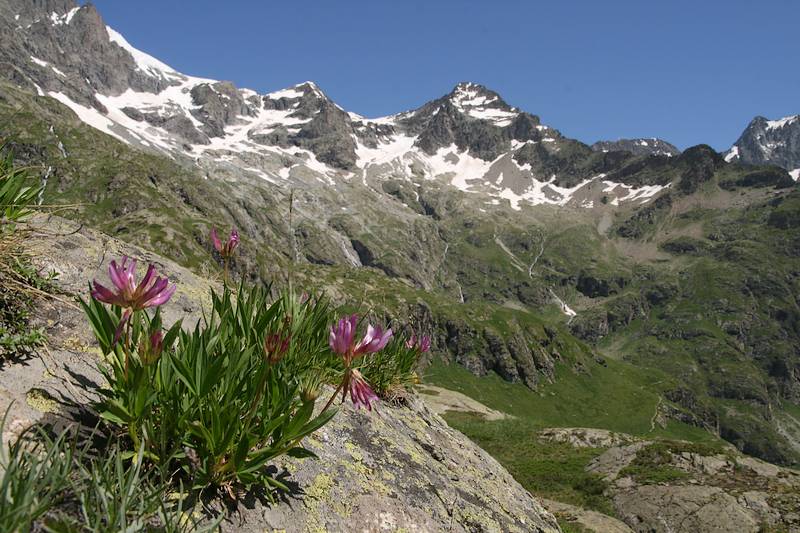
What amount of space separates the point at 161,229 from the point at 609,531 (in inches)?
7711

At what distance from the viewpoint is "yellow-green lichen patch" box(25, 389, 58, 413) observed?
3.64 meters

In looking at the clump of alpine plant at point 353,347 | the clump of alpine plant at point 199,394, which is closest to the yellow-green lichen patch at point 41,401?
the clump of alpine plant at point 199,394

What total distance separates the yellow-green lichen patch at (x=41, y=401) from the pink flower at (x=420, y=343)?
17.6 feet

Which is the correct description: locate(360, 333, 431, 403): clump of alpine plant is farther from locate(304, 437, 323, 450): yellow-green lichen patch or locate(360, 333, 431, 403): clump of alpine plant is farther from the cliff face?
locate(304, 437, 323, 450): yellow-green lichen patch

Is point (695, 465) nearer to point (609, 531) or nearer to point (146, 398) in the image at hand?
point (609, 531)

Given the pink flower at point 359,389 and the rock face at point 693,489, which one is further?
the rock face at point 693,489

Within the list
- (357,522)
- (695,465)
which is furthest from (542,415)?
(357,522)

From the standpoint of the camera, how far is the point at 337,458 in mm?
5543

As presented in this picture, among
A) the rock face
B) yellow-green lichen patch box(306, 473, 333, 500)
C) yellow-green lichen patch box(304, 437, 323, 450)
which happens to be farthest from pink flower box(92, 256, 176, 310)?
the rock face

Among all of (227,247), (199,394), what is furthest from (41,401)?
(227,247)

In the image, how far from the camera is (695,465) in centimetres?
1961

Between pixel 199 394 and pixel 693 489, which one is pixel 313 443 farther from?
pixel 693 489

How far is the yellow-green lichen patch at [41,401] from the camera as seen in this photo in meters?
3.64

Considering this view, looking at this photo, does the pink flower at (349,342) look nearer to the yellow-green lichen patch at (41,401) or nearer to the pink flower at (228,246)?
the pink flower at (228,246)
